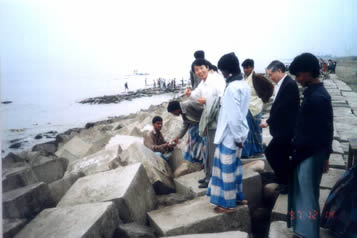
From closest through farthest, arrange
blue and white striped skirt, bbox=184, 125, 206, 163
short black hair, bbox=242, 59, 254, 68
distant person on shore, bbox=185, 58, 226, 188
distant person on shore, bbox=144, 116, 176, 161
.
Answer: distant person on shore, bbox=185, 58, 226, 188
blue and white striped skirt, bbox=184, 125, 206, 163
short black hair, bbox=242, 59, 254, 68
distant person on shore, bbox=144, 116, 176, 161

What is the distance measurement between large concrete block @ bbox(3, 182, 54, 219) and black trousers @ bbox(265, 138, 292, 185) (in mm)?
2348

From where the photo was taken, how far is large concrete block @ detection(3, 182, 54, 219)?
251cm

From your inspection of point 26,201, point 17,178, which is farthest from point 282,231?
point 17,178

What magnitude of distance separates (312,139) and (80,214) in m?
2.03

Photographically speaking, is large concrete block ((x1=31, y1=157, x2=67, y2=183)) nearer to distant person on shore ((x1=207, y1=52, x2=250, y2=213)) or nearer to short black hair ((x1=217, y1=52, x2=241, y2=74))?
distant person on shore ((x1=207, y1=52, x2=250, y2=213))

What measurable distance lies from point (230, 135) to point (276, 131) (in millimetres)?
409

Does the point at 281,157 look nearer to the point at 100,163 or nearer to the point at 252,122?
the point at 252,122

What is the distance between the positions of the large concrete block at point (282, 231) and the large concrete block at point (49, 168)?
3.74m

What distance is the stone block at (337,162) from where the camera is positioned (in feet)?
11.6

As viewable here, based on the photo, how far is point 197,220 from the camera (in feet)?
8.06

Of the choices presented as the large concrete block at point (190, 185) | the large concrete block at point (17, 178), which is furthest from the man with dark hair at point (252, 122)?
the large concrete block at point (17, 178)

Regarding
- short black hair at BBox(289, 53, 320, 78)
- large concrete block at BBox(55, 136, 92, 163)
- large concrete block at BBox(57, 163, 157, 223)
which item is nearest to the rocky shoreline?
large concrete block at BBox(57, 163, 157, 223)

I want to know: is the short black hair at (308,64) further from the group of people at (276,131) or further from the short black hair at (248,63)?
the short black hair at (248,63)

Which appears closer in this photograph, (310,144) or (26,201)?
(310,144)
